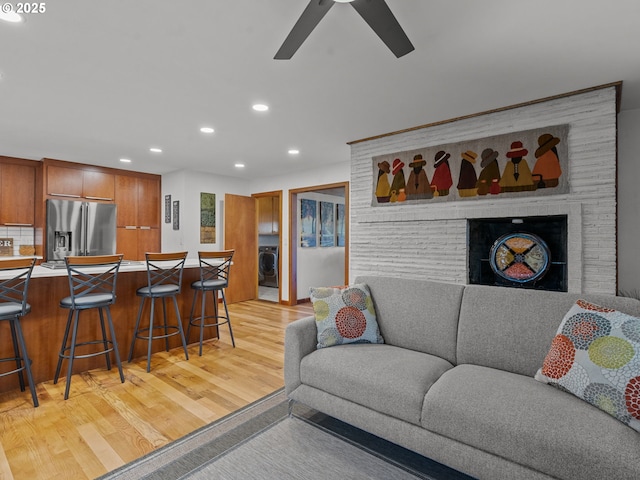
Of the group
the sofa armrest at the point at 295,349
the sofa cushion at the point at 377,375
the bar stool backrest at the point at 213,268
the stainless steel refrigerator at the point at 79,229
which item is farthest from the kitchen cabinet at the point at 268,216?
the sofa cushion at the point at 377,375

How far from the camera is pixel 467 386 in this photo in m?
1.64

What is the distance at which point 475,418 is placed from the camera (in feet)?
4.86

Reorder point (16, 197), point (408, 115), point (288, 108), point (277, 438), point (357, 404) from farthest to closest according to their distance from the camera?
point (16, 197) < point (408, 115) < point (288, 108) < point (277, 438) < point (357, 404)

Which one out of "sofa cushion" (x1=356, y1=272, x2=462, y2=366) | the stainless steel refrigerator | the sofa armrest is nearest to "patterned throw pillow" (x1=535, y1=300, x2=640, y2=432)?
"sofa cushion" (x1=356, y1=272, x2=462, y2=366)

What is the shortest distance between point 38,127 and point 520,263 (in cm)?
495

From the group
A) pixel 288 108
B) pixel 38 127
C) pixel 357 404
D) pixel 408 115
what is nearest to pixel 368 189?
pixel 408 115

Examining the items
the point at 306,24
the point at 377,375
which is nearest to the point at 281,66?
the point at 306,24

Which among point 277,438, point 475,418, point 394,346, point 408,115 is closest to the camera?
point 475,418

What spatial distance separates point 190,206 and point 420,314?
4.66m

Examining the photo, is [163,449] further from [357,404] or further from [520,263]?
[520,263]

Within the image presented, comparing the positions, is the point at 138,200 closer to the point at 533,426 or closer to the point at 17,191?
the point at 17,191

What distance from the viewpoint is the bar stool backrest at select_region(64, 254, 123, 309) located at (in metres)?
2.63

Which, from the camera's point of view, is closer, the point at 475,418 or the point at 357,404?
the point at 475,418

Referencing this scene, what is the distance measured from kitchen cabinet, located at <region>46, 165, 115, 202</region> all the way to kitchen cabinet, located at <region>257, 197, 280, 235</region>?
2.67m
